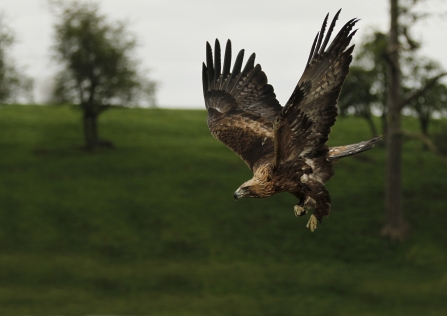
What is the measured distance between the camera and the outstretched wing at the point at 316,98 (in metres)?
7.71

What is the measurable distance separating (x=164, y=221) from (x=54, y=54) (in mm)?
18083

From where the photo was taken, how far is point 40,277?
2575 centimetres

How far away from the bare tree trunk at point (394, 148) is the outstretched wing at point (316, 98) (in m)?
18.6

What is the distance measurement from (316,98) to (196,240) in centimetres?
2185

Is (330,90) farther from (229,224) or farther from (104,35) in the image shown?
(104,35)

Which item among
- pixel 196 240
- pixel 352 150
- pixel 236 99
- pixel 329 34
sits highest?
pixel 329 34

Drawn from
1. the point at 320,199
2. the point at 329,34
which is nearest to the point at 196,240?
the point at 320,199

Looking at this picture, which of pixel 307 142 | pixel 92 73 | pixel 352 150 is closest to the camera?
pixel 307 142

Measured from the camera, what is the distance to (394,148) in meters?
28.3

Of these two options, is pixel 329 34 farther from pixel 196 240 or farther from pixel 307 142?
pixel 196 240

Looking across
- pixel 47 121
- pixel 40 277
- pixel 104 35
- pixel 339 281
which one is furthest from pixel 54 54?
pixel 339 281

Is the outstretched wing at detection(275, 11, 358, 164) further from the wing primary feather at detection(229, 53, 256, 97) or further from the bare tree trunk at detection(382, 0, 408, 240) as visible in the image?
the bare tree trunk at detection(382, 0, 408, 240)

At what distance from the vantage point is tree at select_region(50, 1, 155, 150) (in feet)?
143

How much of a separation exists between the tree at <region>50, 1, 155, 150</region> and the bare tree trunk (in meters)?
19.2
